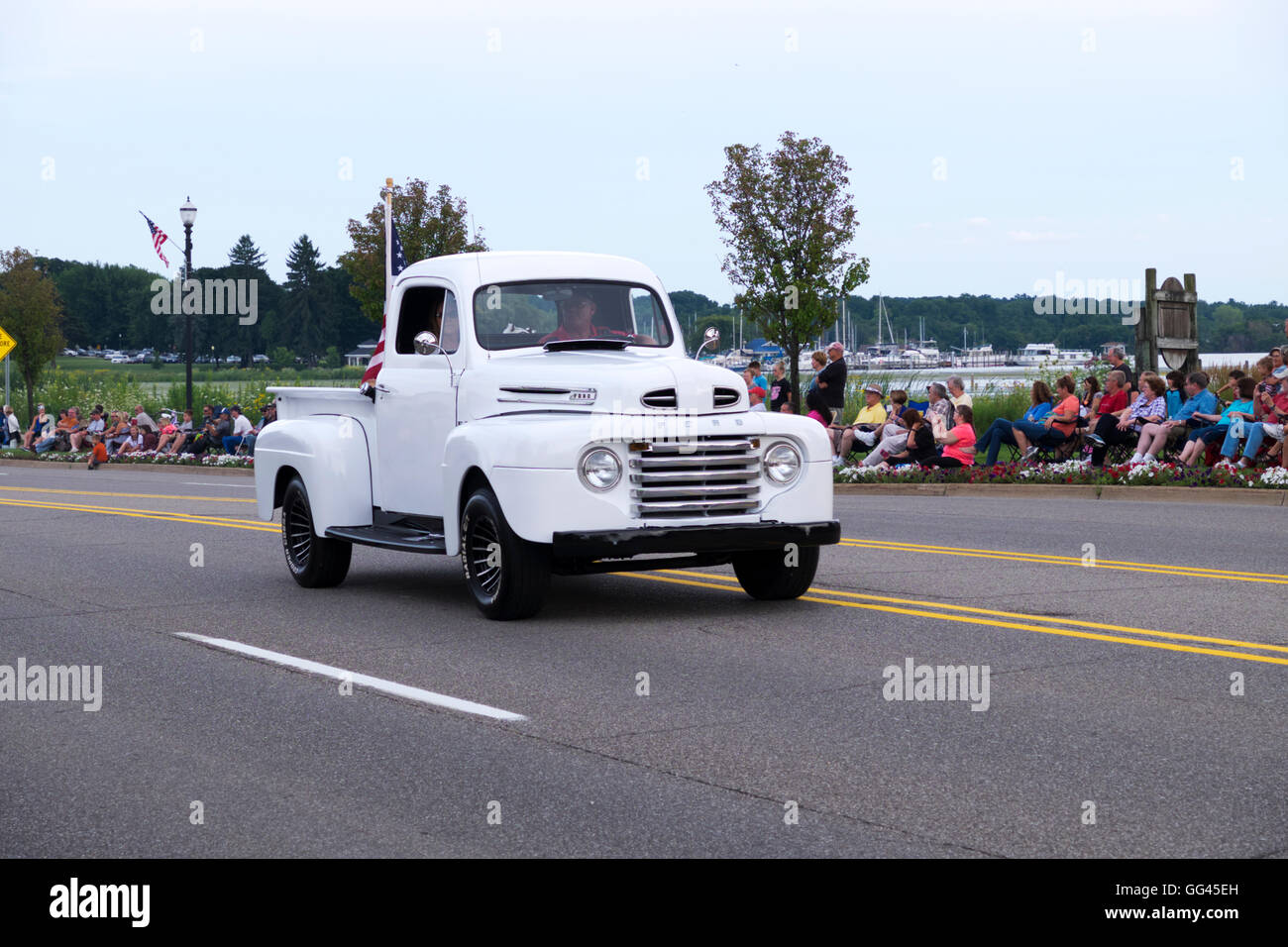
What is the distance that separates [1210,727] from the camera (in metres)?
6.84

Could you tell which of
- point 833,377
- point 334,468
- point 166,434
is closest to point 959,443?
point 833,377

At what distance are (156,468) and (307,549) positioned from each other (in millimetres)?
27519

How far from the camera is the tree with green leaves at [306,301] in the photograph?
173m

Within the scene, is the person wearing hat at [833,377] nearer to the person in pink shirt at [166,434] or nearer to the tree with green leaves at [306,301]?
the person in pink shirt at [166,434]

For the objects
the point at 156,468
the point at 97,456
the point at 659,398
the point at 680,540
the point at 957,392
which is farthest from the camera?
the point at 97,456

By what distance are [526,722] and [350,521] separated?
504cm

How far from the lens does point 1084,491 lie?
2048cm

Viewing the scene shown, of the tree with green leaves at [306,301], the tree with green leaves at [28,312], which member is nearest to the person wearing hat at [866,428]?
the tree with green leaves at [28,312]

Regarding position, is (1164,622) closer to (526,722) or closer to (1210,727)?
(1210,727)

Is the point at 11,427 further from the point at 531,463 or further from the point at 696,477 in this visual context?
the point at 696,477

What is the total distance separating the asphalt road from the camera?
5527mm

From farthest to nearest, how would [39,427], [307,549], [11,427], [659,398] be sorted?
[11,427] → [39,427] → [307,549] → [659,398]

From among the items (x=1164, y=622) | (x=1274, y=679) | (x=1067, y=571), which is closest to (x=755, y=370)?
(x=1067, y=571)

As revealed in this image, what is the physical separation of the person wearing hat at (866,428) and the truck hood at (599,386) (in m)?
14.6
